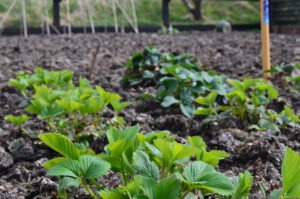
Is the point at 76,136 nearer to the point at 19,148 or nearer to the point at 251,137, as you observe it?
the point at 19,148

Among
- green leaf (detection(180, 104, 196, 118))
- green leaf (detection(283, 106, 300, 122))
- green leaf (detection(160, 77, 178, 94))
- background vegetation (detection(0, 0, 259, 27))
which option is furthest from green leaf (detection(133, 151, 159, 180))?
background vegetation (detection(0, 0, 259, 27))

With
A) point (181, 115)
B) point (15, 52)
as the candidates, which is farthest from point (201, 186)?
point (15, 52)

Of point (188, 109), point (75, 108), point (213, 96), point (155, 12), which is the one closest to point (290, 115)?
point (213, 96)

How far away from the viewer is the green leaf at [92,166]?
3.32 feet

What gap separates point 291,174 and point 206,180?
0.15 m

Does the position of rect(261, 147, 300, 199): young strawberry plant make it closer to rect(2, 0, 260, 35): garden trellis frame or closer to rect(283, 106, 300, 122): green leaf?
rect(283, 106, 300, 122): green leaf

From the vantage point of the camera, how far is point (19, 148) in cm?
194

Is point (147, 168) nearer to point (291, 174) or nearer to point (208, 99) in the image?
point (291, 174)

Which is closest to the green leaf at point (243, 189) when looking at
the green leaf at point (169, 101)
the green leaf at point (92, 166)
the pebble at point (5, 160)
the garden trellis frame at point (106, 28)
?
the green leaf at point (92, 166)

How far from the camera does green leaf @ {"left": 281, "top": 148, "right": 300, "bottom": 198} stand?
38.3 inches

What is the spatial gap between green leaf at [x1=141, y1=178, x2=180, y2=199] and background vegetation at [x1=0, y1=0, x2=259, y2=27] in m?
14.5

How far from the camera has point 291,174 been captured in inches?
38.6

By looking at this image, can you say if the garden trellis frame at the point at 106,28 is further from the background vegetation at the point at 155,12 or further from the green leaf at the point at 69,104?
the green leaf at the point at 69,104

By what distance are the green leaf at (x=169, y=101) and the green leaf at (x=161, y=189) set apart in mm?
1509
